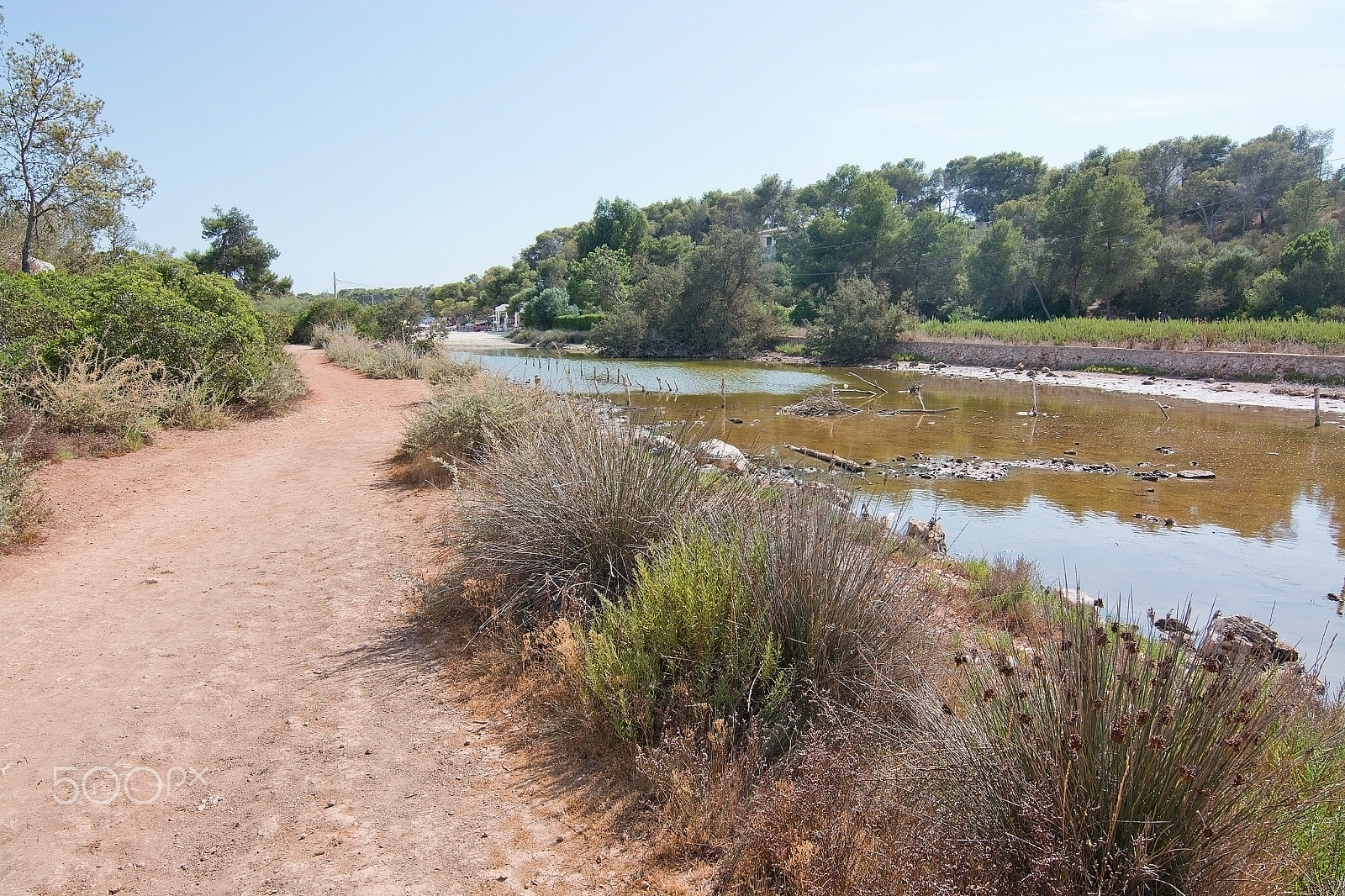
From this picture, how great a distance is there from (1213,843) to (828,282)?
6612 centimetres

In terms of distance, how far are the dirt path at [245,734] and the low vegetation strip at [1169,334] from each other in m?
36.5

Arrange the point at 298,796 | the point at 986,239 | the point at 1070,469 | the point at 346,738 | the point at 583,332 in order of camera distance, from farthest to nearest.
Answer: the point at 583,332 < the point at 986,239 < the point at 1070,469 < the point at 346,738 < the point at 298,796

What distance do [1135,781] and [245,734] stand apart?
381 centimetres

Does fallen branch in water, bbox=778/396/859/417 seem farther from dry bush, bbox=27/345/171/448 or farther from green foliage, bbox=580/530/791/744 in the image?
green foliage, bbox=580/530/791/744

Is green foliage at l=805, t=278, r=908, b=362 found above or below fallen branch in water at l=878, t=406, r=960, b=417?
above

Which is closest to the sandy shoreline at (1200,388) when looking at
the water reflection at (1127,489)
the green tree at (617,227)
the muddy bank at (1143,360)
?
the muddy bank at (1143,360)

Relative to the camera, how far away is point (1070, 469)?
16.4m

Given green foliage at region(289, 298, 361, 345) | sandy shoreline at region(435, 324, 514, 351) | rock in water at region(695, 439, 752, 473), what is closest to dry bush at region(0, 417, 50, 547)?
rock in water at region(695, 439, 752, 473)

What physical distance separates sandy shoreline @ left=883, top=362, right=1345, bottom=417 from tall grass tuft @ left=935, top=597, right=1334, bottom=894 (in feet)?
84.8

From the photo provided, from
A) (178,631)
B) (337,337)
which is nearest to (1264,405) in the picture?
(178,631)

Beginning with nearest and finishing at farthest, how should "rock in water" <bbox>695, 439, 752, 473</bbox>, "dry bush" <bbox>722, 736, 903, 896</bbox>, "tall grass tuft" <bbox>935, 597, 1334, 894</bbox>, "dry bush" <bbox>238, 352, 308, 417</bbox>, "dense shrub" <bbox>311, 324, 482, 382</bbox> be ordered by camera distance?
1. "tall grass tuft" <bbox>935, 597, 1334, 894</bbox>
2. "dry bush" <bbox>722, 736, 903, 896</bbox>
3. "rock in water" <bbox>695, 439, 752, 473</bbox>
4. "dry bush" <bbox>238, 352, 308, 417</bbox>
5. "dense shrub" <bbox>311, 324, 482, 382</bbox>

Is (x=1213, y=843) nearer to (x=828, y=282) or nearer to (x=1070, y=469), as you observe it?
(x=1070, y=469)

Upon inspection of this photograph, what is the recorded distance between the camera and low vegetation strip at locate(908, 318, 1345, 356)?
30.6 meters

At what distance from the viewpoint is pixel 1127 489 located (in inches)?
575
